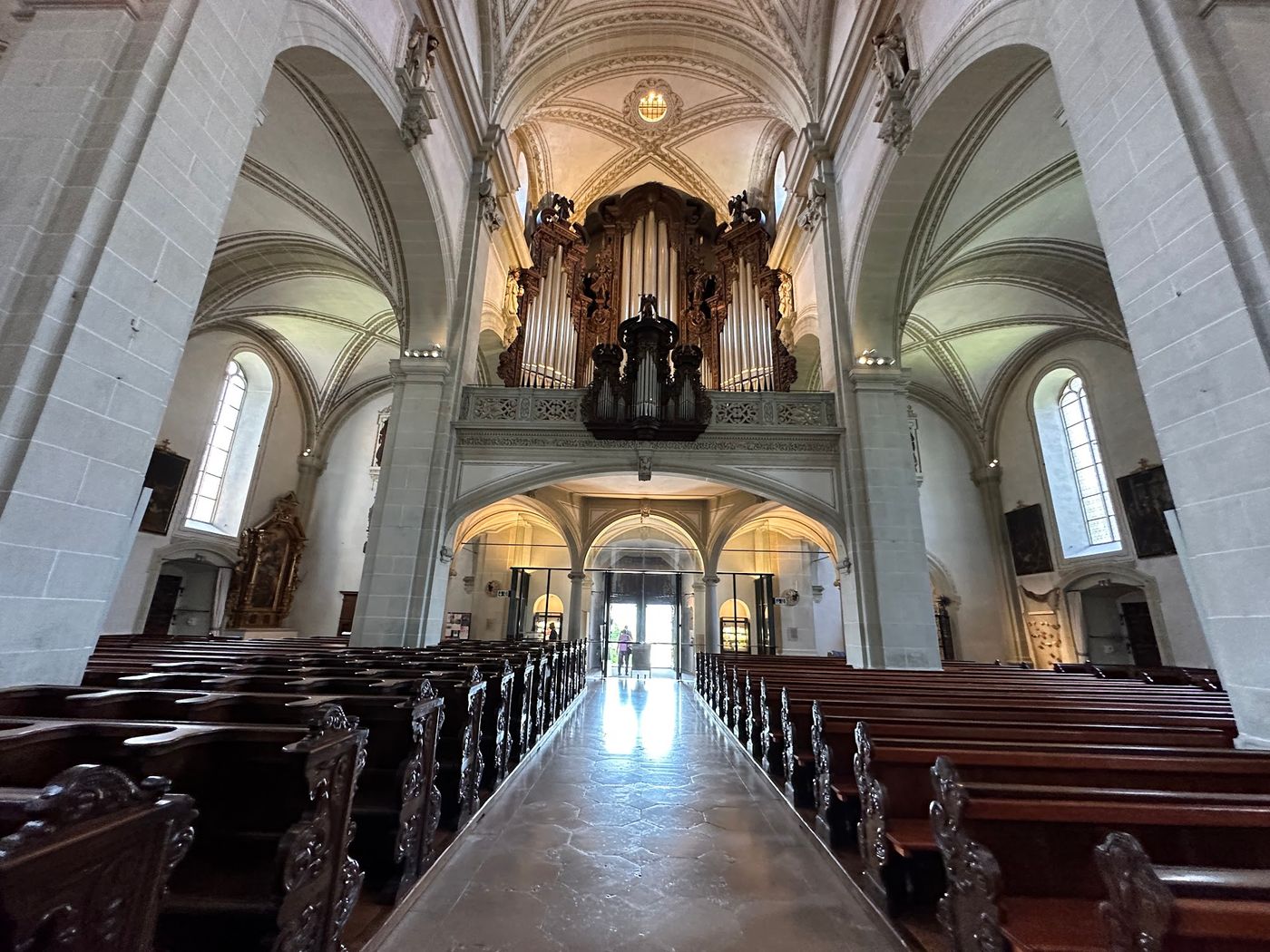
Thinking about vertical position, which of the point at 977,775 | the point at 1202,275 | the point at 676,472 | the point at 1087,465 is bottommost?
the point at 977,775

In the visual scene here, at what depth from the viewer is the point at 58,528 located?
8.17 feet

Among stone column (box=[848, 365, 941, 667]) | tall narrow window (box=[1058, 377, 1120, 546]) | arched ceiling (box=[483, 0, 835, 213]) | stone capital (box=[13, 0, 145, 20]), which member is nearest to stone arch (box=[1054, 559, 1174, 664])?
tall narrow window (box=[1058, 377, 1120, 546])

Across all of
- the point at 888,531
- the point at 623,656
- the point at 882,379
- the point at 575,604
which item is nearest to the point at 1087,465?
the point at 882,379

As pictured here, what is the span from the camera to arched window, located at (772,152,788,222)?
1184cm

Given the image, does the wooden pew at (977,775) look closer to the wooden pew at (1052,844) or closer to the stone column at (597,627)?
the wooden pew at (1052,844)

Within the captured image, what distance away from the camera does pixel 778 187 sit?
1223 centimetres

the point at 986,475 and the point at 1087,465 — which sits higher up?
the point at 986,475

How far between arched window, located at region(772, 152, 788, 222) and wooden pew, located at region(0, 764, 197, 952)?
42.1 feet

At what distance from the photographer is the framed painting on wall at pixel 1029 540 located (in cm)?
1128

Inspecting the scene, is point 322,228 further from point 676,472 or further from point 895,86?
point 895,86

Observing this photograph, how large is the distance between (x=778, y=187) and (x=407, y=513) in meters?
10.7

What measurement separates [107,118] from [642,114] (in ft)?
38.0

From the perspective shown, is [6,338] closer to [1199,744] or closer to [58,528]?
[58,528]

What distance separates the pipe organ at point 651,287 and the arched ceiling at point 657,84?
0.82 meters
